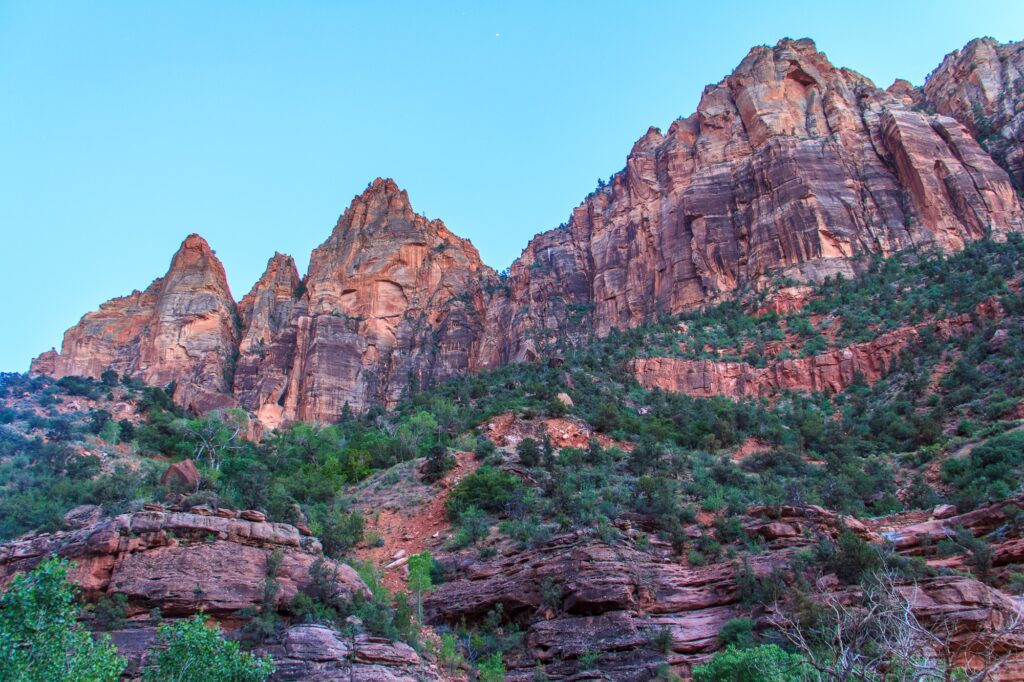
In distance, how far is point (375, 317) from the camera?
85375 mm

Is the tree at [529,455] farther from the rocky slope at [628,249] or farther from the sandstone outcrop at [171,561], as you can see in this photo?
the rocky slope at [628,249]

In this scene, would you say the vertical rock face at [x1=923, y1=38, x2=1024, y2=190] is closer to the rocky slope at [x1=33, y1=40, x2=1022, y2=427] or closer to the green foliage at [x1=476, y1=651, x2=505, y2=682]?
the rocky slope at [x1=33, y1=40, x2=1022, y2=427]

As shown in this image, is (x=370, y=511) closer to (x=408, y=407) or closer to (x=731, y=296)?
(x=408, y=407)

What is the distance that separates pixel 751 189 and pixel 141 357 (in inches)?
2537

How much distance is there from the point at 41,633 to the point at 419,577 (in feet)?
42.5

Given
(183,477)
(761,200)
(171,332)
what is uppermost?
(171,332)

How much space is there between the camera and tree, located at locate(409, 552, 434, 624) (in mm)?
22984

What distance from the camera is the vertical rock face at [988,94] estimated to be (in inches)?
2501

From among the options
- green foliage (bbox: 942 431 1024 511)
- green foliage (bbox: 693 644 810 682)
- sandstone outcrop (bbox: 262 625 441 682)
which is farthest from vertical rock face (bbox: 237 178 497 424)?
green foliage (bbox: 693 644 810 682)

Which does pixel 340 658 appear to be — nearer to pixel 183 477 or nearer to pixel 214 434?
pixel 183 477

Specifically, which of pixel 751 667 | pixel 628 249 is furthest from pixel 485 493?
pixel 628 249

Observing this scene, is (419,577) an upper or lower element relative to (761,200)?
lower

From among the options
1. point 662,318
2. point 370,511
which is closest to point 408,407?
point 662,318

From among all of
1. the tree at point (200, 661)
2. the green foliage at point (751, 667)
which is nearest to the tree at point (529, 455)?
the green foliage at point (751, 667)
